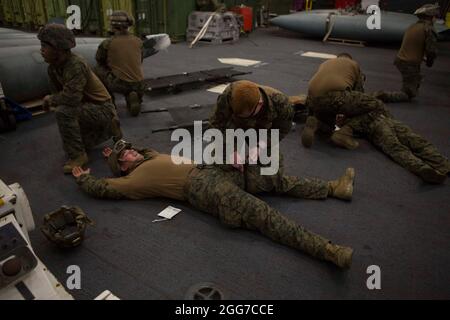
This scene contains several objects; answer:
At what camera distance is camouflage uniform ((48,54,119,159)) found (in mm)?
2650

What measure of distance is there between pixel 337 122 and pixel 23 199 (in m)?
2.86

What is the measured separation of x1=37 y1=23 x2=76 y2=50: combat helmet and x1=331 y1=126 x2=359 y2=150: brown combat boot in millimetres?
2428

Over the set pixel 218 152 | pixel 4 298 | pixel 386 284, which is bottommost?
pixel 386 284

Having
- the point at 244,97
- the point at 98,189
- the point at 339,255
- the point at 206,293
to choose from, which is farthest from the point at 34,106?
the point at 339,255

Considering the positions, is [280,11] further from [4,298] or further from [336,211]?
[4,298]

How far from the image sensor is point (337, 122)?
11.3ft

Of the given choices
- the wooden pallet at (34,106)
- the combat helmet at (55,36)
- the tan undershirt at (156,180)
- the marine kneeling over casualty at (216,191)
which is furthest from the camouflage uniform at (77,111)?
the wooden pallet at (34,106)

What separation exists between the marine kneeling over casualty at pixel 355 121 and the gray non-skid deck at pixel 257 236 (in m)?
0.12

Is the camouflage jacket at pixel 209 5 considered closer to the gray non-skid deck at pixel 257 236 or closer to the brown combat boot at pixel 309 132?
the gray non-skid deck at pixel 257 236

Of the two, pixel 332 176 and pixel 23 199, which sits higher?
pixel 23 199

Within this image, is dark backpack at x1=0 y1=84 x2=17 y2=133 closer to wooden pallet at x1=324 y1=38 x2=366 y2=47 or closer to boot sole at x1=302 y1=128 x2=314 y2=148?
boot sole at x1=302 y1=128 x2=314 y2=148

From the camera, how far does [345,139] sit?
126 inches

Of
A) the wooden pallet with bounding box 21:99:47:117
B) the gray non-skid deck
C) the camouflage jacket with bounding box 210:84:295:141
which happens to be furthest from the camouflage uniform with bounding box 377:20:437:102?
the wooden pallet with bounding box 21:99:47:117

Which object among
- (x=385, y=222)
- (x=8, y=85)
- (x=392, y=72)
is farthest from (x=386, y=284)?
(x=392, y=72)
